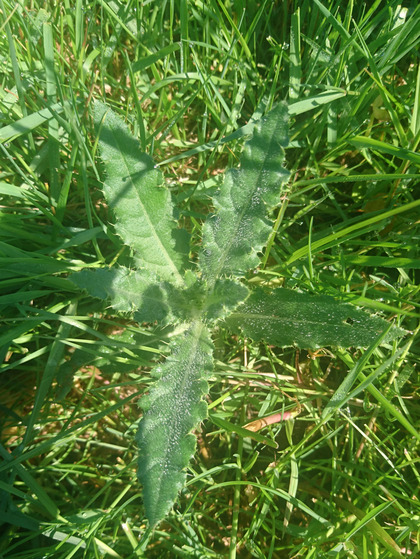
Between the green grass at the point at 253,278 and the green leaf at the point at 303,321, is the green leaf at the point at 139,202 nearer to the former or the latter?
the green grass at the point at 253,278

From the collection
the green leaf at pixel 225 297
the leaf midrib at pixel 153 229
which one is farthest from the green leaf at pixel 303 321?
the leaf midrib at pixel 153 229

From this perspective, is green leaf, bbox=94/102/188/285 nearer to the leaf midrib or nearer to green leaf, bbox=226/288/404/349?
the leaf midrib

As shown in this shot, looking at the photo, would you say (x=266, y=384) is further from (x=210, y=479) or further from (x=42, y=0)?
(x=42, y=0)

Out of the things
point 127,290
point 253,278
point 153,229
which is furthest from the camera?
point 253,278

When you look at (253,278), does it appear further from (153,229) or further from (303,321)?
(153,229)

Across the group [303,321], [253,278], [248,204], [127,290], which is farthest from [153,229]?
[303,321]

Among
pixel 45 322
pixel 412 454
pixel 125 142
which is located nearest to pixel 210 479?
pixel 412 454
